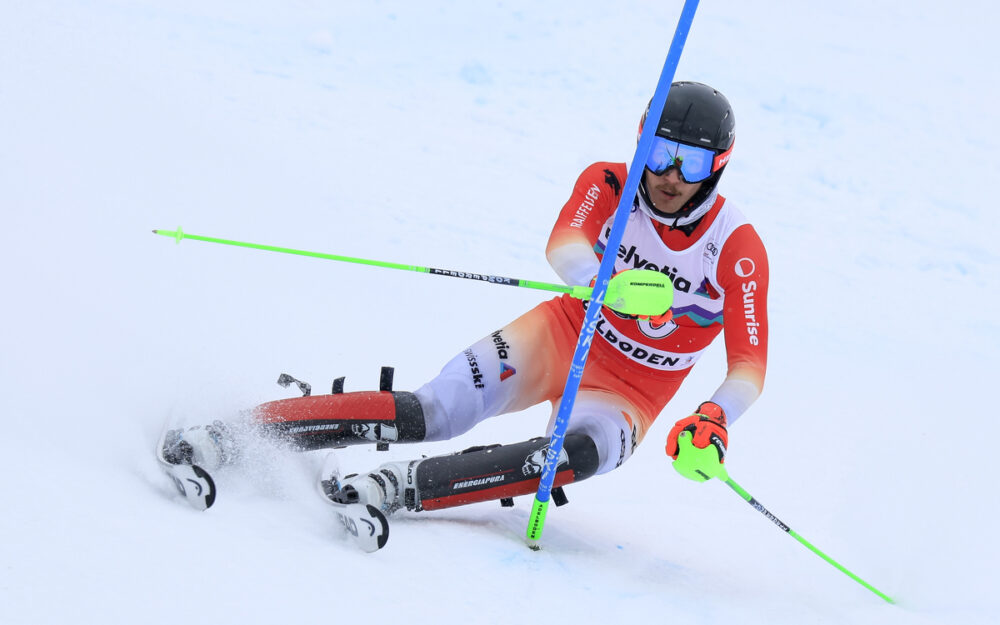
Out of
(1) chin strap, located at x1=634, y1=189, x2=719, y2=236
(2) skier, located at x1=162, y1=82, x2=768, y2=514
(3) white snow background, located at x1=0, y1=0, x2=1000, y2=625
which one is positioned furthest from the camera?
(1) chin strap, located at x1=634, y1=189, x2=719, y2=236

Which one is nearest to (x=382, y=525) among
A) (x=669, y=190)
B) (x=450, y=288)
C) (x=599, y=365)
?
(x=599, y=365)

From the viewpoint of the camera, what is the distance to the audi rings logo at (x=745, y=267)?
98.9 inches

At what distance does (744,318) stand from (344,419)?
3.84ft

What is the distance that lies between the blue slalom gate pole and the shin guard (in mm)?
437

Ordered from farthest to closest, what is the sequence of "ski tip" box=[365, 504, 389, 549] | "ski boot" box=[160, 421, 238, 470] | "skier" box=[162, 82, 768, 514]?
"skier" box=[162, 82, 768, 514], "ski boot" box=[160, 421, 238, 470], "ski tip" box=[365, 504, 389, 549]

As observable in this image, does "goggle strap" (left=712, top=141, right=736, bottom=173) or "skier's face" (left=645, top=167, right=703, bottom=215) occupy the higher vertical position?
"goggle strap" (left=712, top=141, right=736, bottom=173)

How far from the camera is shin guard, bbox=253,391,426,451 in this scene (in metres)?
2.39

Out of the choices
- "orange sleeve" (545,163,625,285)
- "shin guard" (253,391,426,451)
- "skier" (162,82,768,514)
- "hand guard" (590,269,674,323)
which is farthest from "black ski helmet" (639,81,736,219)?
"shin guard" (253,391,426,451)

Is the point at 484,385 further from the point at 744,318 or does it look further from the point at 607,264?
the point at 744,318

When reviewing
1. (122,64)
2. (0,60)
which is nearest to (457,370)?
(0,60)

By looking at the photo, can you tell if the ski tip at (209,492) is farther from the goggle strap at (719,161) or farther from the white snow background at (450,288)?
the goggle strap at (719,161)

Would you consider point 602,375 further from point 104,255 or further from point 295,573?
point 104,255

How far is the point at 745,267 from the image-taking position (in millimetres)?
2525

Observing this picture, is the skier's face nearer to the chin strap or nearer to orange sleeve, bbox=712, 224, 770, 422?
the chin strap
